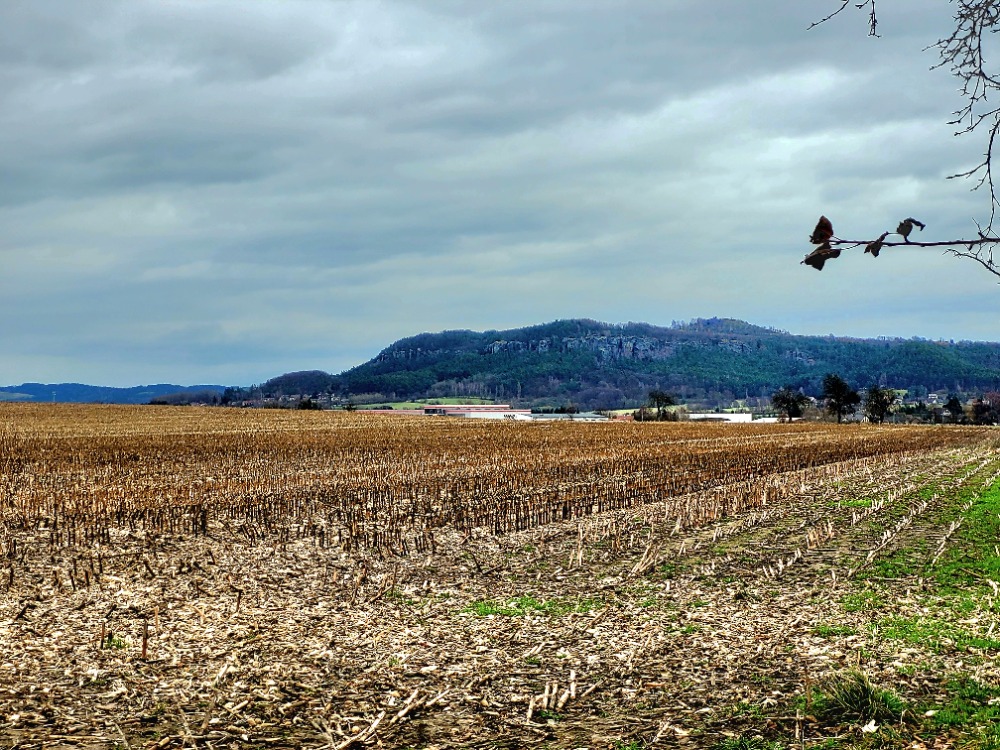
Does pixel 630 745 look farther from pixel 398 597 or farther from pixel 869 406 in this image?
pixel 869 406

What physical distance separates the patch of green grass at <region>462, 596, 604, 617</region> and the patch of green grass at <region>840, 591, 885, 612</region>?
9.86ft

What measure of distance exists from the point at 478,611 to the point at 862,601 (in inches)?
189

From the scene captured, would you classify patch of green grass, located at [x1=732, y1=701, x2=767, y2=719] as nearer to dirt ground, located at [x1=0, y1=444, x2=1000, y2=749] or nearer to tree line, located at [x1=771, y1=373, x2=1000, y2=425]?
dirt ground, located at [x1=0, y1=444, x2=1000, y2=749]

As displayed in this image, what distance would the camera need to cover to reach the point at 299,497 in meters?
21.9

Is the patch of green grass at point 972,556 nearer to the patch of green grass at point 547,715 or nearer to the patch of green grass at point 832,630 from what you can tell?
the patch of green grass at point 832,630

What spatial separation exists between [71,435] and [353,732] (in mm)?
46000

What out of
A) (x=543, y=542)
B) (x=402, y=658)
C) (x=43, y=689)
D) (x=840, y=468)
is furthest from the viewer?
(x=840, y=468)

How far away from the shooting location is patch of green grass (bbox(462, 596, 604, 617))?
34.3ft

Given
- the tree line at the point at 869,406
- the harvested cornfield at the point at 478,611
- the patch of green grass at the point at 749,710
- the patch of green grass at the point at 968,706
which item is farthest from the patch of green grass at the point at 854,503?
the tree line at the point at 869,406

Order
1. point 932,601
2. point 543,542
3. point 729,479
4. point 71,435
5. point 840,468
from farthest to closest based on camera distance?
1. point 71,435
2. point 840,468
3. point 729,479
4. point 543,542
5. point 932,601

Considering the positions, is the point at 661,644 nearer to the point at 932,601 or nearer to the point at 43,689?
the point at 932,601

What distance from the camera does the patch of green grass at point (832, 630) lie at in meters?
9.27

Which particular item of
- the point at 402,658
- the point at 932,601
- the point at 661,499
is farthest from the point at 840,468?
the point at 402,658

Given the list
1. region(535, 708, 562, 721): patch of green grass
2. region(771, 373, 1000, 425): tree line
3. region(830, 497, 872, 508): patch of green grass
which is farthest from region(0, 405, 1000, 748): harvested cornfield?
region(771, 373, 1000, 425): tree line
